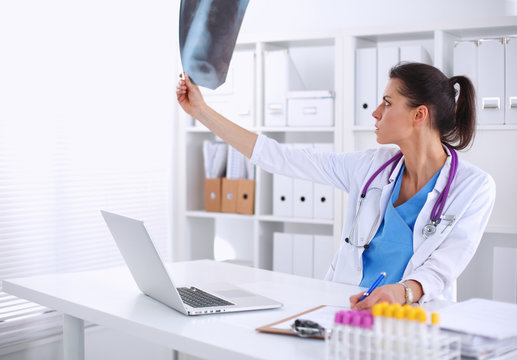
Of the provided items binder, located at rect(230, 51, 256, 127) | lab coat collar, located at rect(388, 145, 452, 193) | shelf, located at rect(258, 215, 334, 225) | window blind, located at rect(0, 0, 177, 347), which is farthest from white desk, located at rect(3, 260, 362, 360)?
binder, located at rect(230, 51, 256, 127)

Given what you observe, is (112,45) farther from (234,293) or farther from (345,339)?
(345,339)

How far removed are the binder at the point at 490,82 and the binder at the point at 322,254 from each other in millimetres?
943

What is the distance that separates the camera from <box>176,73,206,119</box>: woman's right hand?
2.17 metres

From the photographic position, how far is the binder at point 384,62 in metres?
3.05

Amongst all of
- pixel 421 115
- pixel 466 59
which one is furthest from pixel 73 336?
pixel 466 59

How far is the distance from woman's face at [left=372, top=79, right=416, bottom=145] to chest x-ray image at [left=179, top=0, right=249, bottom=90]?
556 millimetres

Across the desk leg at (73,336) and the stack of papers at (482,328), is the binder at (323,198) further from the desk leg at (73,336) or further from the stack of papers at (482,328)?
the stack of papers at (482,328)

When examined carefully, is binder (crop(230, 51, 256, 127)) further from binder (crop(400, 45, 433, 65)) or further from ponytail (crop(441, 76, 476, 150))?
ponytail (crop(441, 76, 476, 150))

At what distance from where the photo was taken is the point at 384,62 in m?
3.07

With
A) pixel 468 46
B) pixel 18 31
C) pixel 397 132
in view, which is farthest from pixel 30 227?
pixel 468 46

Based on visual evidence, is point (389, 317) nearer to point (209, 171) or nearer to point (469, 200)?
point (469, 200)

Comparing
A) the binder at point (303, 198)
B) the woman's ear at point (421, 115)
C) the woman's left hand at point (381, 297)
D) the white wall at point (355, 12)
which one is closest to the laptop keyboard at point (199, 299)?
the woman's left hand at point (381, 297)

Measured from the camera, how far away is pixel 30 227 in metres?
2.87

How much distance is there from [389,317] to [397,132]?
3.54 ft
